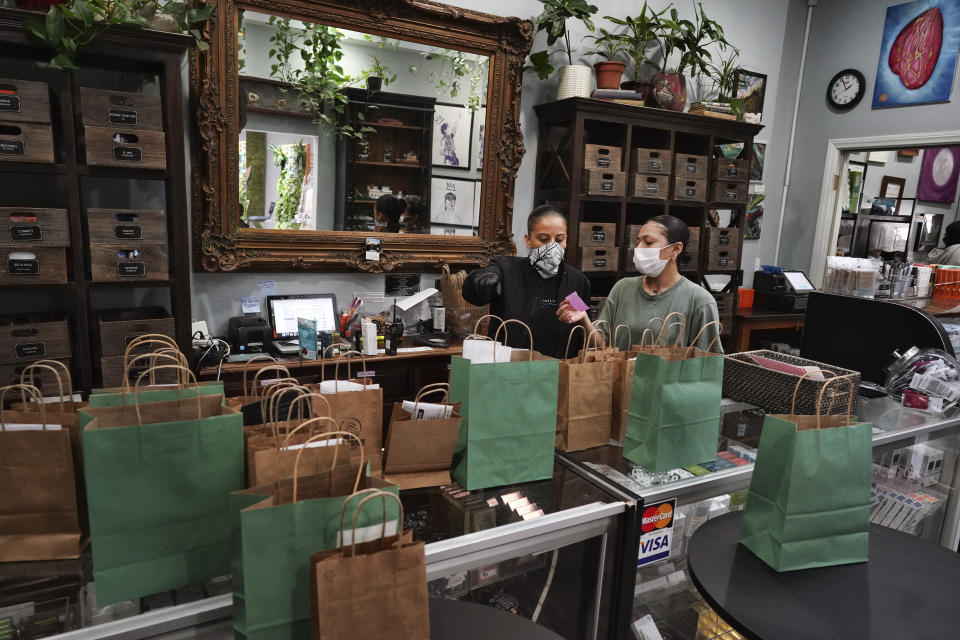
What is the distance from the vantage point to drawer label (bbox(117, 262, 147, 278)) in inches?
104

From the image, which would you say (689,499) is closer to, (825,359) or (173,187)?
(825,359)

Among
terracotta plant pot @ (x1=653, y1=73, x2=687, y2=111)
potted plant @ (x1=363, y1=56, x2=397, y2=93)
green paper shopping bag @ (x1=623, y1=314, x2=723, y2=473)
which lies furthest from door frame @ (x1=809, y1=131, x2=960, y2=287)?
green paper shopping bag @ (x1=623, y1=314, x2=723, y2=473)

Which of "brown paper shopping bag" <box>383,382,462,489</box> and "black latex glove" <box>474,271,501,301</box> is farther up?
"black latex glove" <box>474,271,501,301</box>

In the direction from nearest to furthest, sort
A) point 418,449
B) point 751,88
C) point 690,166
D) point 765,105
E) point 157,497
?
point 157,497, point 418,449, point 690,166, point 751,88, point 765,105

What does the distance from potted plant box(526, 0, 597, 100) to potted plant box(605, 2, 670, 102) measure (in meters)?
0.31

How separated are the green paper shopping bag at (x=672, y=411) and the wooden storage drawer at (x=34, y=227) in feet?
8.03

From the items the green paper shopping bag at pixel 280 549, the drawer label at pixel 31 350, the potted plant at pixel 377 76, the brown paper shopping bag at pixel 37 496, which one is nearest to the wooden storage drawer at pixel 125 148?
the drawer label at pixel 31 350

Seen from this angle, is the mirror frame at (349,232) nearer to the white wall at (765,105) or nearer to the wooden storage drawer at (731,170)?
the white wall at (765,105)

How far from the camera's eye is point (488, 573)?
1.33m

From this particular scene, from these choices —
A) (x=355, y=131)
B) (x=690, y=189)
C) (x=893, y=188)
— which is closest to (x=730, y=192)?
(x=690, y=189)

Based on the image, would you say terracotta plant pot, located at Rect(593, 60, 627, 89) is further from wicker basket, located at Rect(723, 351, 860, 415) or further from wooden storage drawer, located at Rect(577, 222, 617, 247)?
wicker basket, located at Rect(723, 351, 860, 415)

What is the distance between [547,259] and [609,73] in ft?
6.31

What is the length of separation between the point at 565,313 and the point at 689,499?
913 mm

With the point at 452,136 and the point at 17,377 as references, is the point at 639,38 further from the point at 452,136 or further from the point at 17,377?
the point at 17,377
